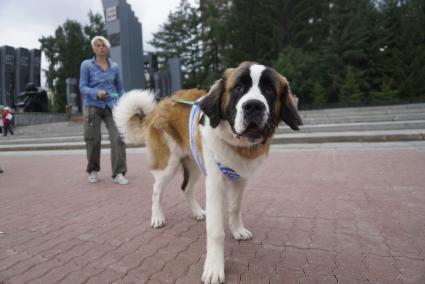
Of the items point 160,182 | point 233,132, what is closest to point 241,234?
point 160,182

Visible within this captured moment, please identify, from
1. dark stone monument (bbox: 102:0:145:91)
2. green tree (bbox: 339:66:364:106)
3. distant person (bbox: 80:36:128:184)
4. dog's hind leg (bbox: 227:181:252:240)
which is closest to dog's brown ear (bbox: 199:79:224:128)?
dog's hind leg (bbox: 227:181:252:240)

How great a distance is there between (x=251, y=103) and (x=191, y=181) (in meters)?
1.70

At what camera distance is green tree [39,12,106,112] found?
5016 centimetres

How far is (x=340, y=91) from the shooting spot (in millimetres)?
27312

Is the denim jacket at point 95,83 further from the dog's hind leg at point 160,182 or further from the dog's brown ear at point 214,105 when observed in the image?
the dog's brown ear at point 214,105

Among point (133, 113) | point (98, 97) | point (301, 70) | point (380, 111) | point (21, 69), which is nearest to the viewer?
point (133, 113)

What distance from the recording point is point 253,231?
119 inches

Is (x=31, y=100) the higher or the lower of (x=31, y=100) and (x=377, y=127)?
the higher

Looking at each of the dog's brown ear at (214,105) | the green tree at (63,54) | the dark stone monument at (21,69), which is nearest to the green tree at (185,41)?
the green tree at (63,54)

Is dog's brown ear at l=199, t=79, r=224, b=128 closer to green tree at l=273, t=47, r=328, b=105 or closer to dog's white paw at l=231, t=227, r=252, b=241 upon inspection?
dog's white paw at l=231, t=227, r=252, b=241

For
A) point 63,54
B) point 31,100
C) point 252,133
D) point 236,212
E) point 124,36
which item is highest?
point 63,54

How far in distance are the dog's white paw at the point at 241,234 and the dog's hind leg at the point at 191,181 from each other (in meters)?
0.67

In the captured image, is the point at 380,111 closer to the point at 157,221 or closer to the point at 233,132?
the point at 157,221

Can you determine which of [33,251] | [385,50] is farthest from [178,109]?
[385,50]
